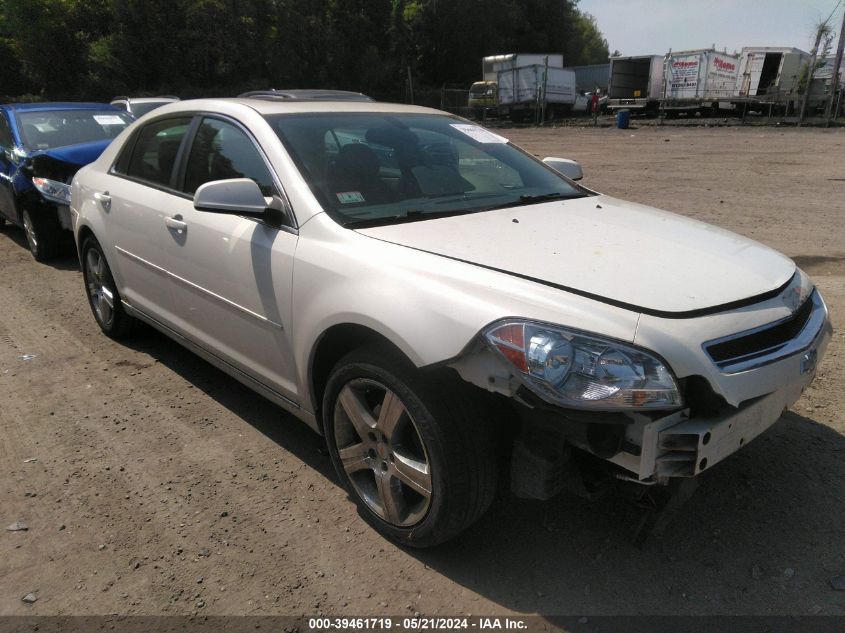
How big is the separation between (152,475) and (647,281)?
97.4 inches

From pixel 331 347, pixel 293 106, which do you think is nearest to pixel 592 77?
pixel 293 106

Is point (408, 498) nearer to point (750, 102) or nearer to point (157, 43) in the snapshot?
point (750, 102)

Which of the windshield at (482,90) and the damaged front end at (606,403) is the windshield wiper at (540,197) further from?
the windshield at (482,90)

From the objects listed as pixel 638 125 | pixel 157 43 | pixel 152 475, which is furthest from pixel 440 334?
pixel 157 43

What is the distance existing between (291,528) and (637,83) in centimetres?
3495

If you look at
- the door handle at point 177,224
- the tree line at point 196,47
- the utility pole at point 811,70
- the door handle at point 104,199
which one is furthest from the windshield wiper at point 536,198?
the tree line at point 196,47

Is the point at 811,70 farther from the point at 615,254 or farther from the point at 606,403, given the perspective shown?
the point at 606,403

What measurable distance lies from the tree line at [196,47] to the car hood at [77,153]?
28.1 m

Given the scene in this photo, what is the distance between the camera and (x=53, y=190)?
270 inches

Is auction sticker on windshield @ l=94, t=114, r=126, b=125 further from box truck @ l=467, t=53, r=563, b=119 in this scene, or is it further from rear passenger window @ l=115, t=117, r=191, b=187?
box truck @ l=467, t=53, r=563, b=119

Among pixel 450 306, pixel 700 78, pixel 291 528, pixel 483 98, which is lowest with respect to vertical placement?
pixel 483 98

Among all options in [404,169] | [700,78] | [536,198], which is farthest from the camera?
[700,78]

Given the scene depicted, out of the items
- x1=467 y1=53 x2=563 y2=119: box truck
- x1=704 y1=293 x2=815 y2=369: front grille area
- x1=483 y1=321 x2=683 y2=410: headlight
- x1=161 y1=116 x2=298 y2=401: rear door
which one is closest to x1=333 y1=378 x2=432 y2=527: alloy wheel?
x1=161 y1=116 x2=298 y2=401: rear door

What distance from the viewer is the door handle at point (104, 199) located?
4273 millimetres
